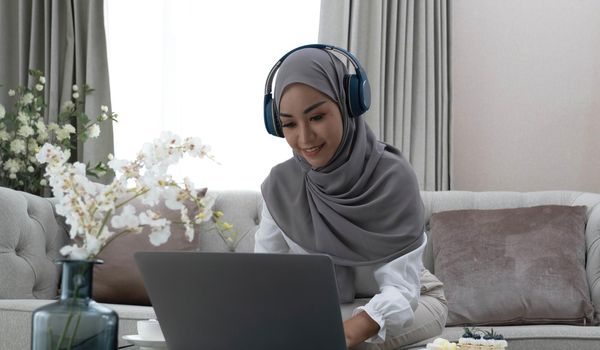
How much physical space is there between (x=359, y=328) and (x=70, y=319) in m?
0.92

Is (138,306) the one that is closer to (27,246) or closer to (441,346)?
(27,246)

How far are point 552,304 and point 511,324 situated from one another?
0.16m

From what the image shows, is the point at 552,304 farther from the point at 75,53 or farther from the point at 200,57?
the point at 75,53

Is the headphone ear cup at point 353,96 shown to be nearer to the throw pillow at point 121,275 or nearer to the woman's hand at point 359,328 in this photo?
the woman's hand at point 359,328

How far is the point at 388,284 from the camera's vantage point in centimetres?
208

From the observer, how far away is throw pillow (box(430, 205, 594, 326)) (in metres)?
2.97

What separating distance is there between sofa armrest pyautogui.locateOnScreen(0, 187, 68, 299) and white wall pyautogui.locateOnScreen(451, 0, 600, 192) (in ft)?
6.60

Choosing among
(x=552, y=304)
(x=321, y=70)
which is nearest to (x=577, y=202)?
(x=552, y=304)

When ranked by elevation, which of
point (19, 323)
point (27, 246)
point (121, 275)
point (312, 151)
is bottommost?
point (19, 323)

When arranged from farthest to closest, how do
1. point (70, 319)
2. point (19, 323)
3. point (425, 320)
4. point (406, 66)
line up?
point (406, 66), point (19, 323), point (425, 320), point (70, 319)

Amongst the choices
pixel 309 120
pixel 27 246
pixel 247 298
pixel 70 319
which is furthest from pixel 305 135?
pixel 27 246

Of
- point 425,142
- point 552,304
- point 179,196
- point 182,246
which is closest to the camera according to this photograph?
point 179,196

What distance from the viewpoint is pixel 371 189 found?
2.23 metres

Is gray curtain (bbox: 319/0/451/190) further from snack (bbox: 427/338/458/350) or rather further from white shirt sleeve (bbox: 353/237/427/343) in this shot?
snack (bbox: 427/338/458/350)
